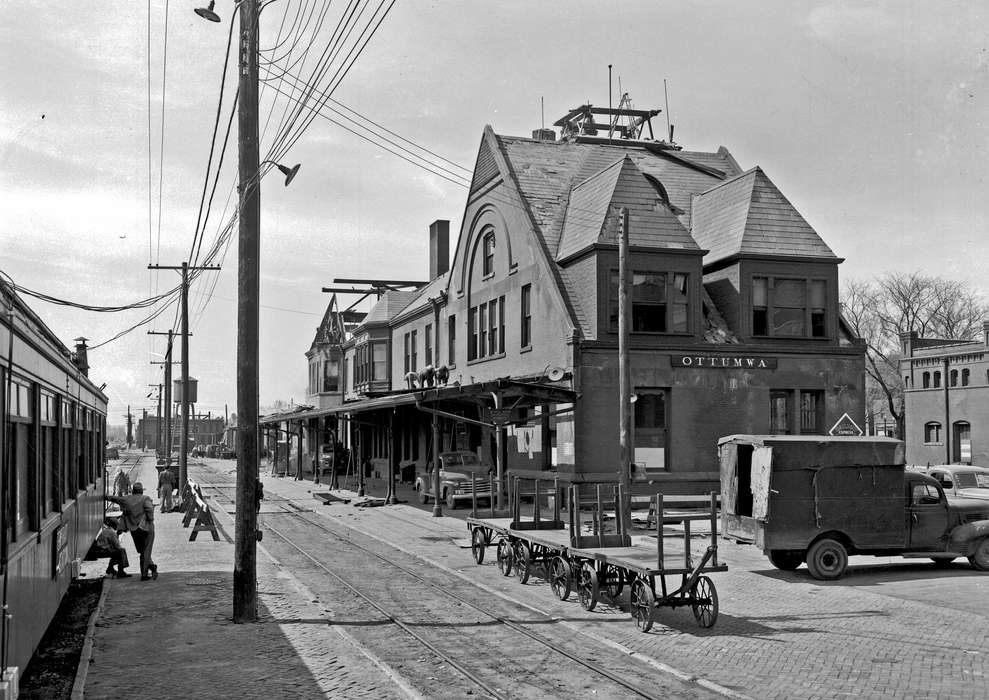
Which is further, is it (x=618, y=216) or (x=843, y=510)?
(x=618, y=216)

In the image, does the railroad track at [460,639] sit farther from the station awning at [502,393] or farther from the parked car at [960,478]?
the parked car at [960,478]

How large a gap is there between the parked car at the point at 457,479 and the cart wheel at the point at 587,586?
1505cm

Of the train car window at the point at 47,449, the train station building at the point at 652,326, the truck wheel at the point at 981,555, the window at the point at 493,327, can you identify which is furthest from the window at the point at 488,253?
the train car window at the point at 47,449

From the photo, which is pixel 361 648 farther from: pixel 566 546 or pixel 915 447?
pixel 915 447

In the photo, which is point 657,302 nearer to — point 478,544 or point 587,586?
point 478,544

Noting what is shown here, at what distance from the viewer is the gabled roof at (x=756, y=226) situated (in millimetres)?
31750

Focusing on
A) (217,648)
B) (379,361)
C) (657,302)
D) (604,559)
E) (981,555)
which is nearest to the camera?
(217,648)

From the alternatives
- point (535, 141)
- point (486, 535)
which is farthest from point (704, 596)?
point (535, 141)

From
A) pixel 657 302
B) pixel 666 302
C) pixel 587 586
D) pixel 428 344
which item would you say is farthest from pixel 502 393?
pixel 428 344

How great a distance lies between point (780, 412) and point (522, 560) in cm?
1728

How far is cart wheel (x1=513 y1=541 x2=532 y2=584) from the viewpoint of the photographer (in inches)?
657

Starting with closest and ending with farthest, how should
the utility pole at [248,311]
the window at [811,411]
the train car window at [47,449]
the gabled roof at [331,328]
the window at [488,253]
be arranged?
the train car window at [47,449] < the utility pole at [248,311] < the window at [811,411] < the window at [488,253] < the gabled roof at [331,328]

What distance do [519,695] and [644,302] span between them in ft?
71.9

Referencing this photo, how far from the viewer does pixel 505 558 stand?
17.6m
